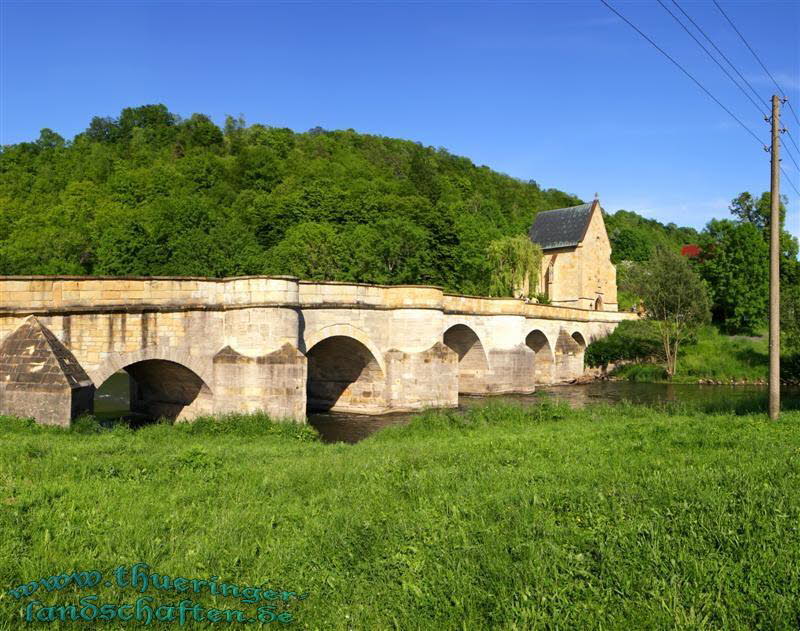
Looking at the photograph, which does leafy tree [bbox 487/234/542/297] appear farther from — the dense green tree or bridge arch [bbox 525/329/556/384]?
bridge arch [bbox 525/329/556/384]

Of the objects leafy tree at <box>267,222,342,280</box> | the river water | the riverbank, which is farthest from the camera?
leafy tree at <box>267,222,342,280</box>

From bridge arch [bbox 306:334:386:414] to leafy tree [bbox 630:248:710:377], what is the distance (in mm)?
23798

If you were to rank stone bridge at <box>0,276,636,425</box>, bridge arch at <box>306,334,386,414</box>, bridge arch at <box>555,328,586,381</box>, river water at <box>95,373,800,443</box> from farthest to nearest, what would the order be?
1. bridge arch at <box>555,328,586,381</box>
2. bridge arch at <box>306,334,386,414</box>
3. river water at <box>95,373,800,443</box>
4. stone bridge at <box>0,276,636,425</box>

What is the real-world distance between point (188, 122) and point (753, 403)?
267 ft

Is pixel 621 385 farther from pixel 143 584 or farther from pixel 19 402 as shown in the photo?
pixel 143 584

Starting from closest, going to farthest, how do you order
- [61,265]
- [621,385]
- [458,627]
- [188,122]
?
1. [458,627]
2. [621,385]
3. [61,265]
4. [188,122]

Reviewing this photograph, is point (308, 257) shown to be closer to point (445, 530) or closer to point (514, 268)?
point (514, 268)

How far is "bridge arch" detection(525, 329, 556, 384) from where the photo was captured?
118ft

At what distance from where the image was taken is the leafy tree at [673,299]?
1570 inches

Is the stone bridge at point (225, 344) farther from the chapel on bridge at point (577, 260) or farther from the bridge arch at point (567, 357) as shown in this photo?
the chapel on bridge at point (577, 260)

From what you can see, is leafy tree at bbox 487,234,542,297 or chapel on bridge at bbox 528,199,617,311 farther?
chapel on bridge at bbox 528,199,617,311

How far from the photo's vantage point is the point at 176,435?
529 inches

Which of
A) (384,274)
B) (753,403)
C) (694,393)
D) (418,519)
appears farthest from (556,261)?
(418,519)

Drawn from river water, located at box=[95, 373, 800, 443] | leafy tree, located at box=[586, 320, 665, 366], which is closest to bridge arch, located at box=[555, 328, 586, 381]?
river water, located at box=[95, 373, 800, 443]
